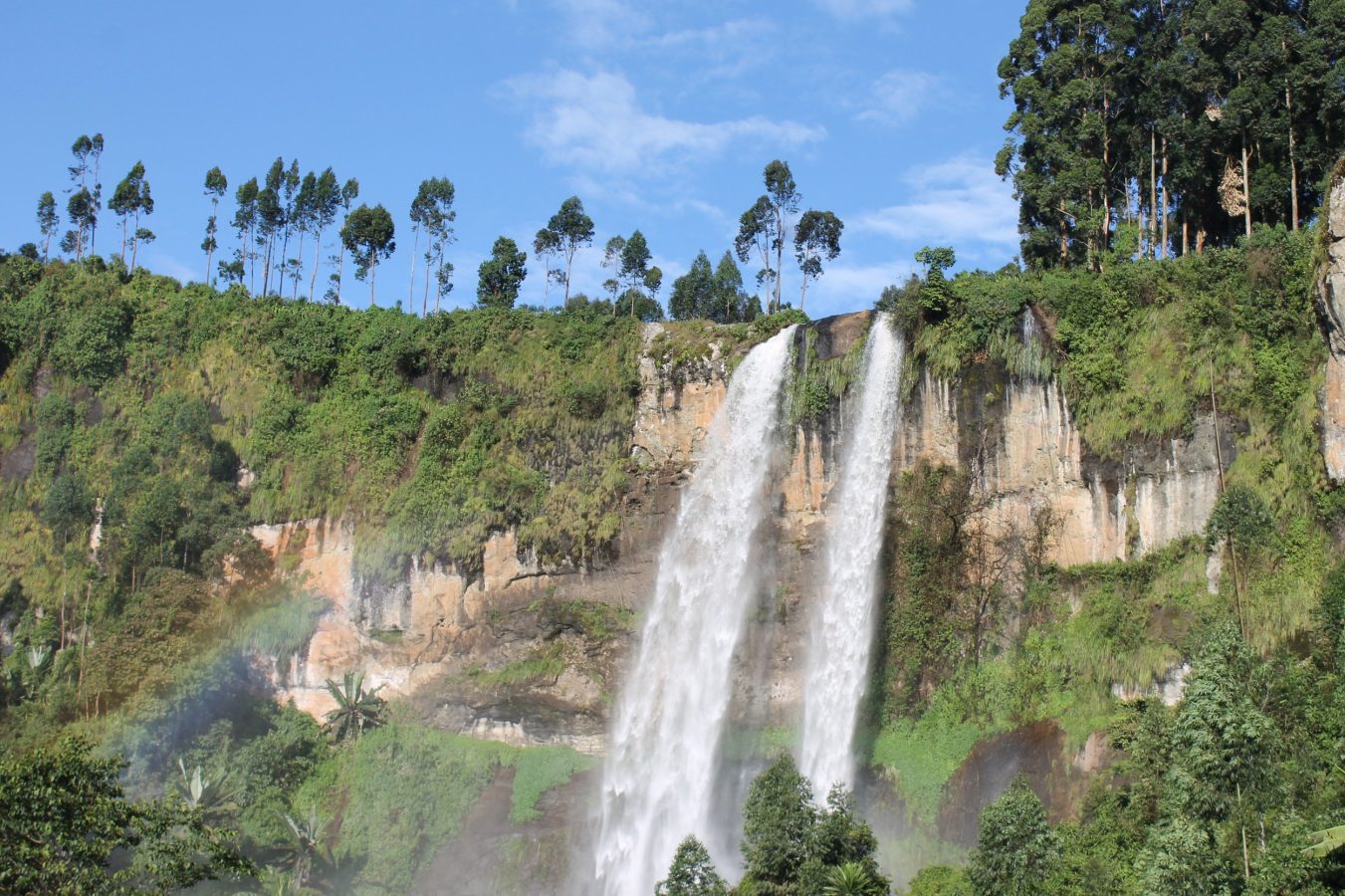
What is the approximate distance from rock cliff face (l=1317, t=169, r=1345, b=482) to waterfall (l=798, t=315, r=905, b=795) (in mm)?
10350

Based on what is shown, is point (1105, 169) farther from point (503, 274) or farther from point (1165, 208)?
point (503, 274)

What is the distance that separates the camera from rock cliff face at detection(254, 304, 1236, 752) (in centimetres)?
3238

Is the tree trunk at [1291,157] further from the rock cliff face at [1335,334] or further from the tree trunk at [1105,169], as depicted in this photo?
the rock cliff face at [1335,334]

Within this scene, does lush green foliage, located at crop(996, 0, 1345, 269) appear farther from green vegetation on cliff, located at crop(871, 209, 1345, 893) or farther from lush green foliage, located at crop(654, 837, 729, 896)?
lush green foliage, located at crop(654, 837, 729, 896)

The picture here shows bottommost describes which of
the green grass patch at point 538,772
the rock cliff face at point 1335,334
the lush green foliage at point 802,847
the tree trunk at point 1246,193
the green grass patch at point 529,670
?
the green grass patch at point 538,772

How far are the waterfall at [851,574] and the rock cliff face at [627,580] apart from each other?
0.56 meters

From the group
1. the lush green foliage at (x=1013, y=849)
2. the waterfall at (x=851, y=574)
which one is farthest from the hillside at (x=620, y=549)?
the lush green foliage at (x=1013, y=849)

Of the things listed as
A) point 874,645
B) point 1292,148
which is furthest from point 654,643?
point 1292,148

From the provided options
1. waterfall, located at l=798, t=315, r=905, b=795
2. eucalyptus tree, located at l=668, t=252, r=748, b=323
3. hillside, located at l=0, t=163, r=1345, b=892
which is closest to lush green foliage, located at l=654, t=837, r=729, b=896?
hillside, located at l=0, t=163, r=1345, b=892

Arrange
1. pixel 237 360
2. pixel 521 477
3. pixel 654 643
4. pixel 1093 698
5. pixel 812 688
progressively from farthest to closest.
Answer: pixel 237 360, pixel 521 477, pixel 654 643, pixel 812 688, pixel 1093 698

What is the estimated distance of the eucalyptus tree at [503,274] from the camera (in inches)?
1922

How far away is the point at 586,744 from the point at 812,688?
7213 millimetres

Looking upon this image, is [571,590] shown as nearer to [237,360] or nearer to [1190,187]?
[237,360]

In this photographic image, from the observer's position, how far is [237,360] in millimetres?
44781
